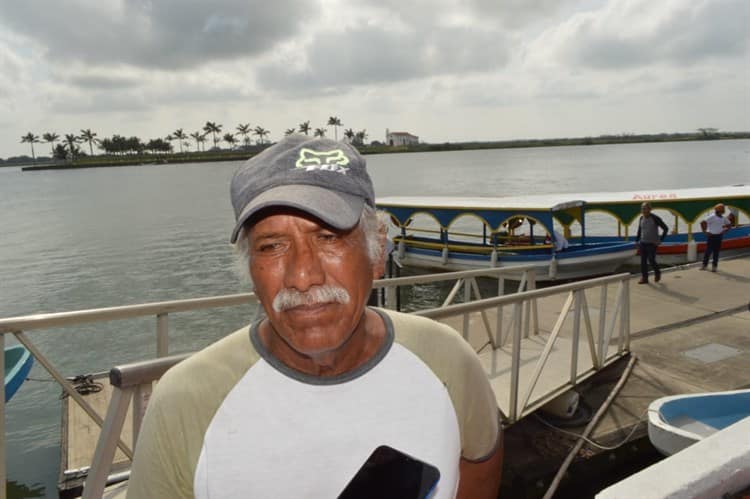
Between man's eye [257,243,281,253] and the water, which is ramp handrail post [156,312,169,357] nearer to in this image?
the water

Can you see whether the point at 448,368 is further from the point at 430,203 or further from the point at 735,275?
the point at 430,203

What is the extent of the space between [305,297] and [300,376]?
0.22m

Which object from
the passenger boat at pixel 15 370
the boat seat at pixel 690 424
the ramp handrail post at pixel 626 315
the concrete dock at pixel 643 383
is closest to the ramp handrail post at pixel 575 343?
the concrete dock at pixel 643 383

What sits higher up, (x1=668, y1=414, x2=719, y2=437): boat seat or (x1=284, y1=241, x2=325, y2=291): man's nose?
(x1=284, y1=241, x2=325, y2=291): man's nose

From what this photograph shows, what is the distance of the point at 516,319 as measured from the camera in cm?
463

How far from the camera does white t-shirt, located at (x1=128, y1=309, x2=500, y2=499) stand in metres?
1.29

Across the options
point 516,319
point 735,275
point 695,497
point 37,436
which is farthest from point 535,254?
point 695,497

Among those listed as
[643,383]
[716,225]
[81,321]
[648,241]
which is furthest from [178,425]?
[716,225]

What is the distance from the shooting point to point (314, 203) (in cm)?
129

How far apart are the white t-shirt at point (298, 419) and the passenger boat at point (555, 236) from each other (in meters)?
14.3

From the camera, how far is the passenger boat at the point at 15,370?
20.9 ft

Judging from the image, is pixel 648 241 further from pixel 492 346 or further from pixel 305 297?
pixel 305 297

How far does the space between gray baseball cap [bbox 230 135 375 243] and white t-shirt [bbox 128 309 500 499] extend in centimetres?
38

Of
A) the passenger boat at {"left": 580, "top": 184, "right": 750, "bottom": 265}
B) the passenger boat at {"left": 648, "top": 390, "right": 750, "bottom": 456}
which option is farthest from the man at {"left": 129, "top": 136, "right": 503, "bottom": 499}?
the passenger boat at {"left": 580, "top": 184, "right": 750, "bottom": 265}
